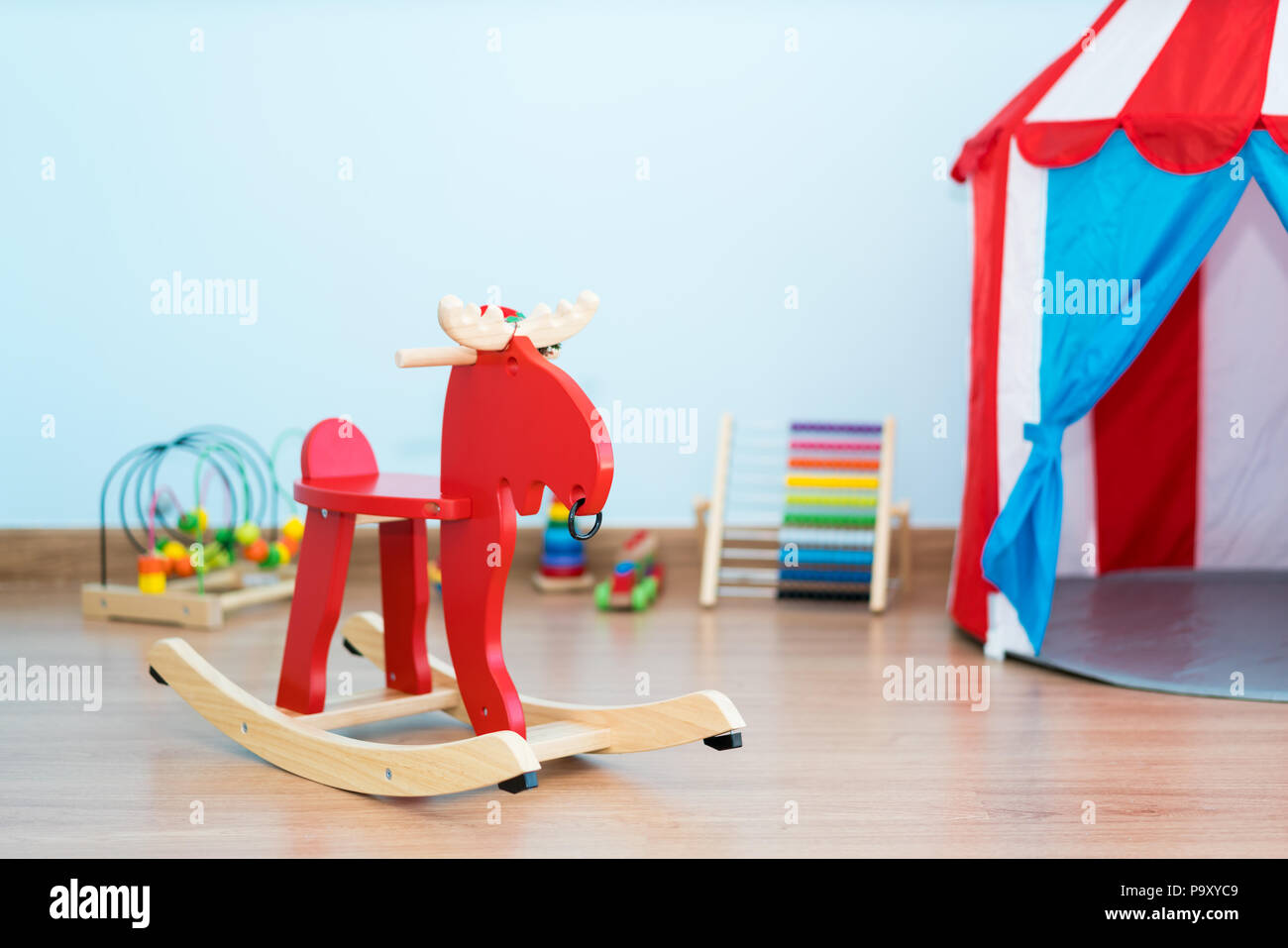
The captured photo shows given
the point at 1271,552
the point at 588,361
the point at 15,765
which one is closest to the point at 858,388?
the point at 588,361

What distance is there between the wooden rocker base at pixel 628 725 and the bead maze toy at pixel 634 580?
1657 mm

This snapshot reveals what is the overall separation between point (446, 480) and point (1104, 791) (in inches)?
56.4

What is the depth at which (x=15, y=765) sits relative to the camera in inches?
97.5

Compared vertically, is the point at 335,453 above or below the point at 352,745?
above

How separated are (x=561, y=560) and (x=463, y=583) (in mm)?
2287

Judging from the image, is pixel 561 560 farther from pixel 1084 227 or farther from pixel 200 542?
pixel 1084 227

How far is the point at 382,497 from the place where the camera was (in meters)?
2.35
